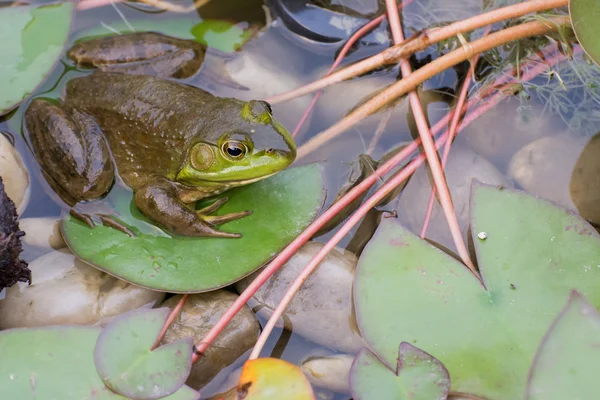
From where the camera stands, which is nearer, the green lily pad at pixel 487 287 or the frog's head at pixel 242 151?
the green lily pad at pixel 487 287

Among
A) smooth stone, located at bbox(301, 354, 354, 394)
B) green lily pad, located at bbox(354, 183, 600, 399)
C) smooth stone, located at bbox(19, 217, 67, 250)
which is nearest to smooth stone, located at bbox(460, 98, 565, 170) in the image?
green lily pad, located at bbox(354, 183, 600, 399)

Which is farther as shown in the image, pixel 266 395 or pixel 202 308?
pixel 202 308

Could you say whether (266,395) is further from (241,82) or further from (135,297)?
(241,82)

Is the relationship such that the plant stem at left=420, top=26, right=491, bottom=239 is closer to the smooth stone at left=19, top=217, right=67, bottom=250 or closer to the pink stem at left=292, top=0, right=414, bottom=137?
the pink stem at left=292, top=0, right=414, bottom=137

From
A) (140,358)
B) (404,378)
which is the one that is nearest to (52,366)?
(140,358)

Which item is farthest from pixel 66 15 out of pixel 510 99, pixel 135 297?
pixel 510 99

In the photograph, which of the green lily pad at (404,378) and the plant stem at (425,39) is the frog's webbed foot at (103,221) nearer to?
the plant stem at (425,39)

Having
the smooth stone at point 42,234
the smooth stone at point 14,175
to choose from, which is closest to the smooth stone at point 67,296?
the smooth stone at point 42,234
